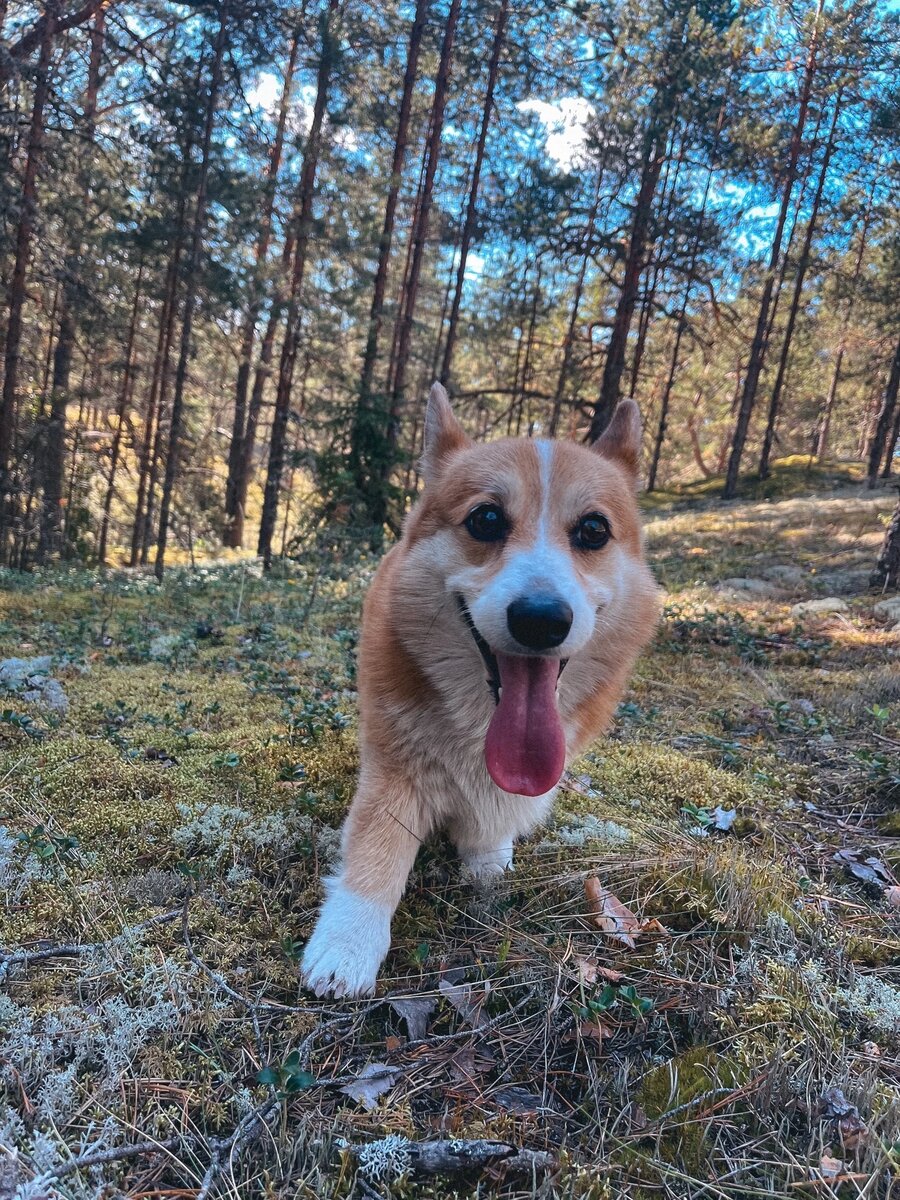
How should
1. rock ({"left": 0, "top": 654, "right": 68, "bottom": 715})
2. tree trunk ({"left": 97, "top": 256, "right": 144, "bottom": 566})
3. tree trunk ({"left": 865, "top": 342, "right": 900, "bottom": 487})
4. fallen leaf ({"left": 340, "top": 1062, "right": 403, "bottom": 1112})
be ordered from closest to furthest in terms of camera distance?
fallen leaf ({"left": 340, "top": 1062, "right": 403, "bottom": 1112})
rock ({"left": 0, "top": 654, "right": 68, "bottom": 715})
tree trunk ({"left": 97, "top": 256, "right": 144, "bottom": 566})
tree trunk ({"left": 865, "top": 342, "right": 900, "bottom": 487})

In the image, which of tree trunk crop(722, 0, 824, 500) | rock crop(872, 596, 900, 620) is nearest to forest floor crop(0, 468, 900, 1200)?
rock crop(872, 596, 900, 620)

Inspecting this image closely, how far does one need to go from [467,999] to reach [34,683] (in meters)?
3.23

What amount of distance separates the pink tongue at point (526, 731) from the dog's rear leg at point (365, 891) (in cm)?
37

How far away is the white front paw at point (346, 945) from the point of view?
1820 millimetres

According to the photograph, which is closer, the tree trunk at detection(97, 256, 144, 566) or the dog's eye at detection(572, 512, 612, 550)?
the dog's eye at detection(572, 512, 612, 550)

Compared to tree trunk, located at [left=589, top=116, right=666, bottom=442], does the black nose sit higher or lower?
lower

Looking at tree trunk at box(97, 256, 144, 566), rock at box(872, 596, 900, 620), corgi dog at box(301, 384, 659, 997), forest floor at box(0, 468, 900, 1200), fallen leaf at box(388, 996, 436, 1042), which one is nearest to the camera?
forest floor at box(0, 468, 900, 1200)

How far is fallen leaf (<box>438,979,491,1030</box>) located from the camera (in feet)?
5.77

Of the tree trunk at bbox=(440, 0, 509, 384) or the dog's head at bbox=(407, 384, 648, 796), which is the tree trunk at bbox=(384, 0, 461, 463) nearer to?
the tree trunk at bbox=(440, 0, 509, 384)

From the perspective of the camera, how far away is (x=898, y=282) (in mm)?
17328

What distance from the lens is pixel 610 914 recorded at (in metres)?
2.12

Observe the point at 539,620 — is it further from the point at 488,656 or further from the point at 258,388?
the point at 258,388

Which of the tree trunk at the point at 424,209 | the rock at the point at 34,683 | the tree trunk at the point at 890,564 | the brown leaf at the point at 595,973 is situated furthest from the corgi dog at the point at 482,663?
the tree trunk at the point at 424,209

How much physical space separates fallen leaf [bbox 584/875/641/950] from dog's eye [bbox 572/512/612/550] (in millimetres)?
1182
